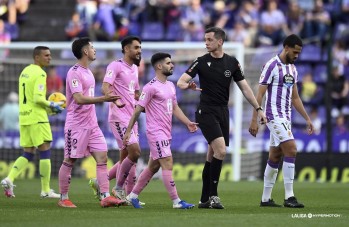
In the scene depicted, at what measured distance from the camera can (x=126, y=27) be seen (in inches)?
1187

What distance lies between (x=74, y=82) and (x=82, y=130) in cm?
69

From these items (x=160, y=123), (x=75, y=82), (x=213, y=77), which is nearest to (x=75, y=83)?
(x=75, y=82)

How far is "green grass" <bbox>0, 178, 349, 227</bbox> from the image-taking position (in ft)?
37.4

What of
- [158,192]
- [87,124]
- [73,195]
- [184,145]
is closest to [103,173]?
[87,124]

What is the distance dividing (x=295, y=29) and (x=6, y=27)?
Answer: 9166mm

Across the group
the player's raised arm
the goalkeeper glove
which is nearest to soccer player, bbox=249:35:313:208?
the player's raised arm

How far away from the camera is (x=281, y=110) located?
14.2 metres

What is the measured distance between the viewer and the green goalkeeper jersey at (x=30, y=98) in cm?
1609

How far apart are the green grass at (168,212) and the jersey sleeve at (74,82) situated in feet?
5.36

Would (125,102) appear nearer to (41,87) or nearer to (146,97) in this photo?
(146,97)

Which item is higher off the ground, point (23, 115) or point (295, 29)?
point (295, 29)

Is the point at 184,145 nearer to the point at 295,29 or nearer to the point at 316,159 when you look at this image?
→ the point at 316,159

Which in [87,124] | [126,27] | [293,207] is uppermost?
[126,27]

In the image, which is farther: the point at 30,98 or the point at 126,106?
the point at 30,98
